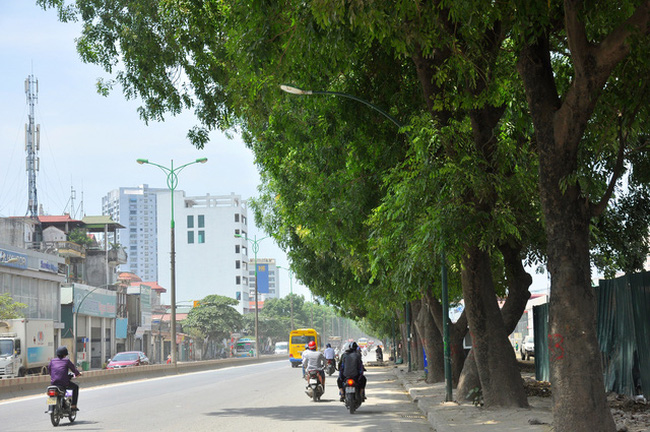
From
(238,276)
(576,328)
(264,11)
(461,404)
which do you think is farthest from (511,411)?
(238,276)

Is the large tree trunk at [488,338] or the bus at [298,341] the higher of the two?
the large tree trunk at [488,338]

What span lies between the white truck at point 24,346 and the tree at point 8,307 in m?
5.64

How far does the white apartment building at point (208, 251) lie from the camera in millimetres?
147125

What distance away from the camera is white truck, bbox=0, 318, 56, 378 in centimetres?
3753

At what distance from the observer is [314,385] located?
21.0 metres

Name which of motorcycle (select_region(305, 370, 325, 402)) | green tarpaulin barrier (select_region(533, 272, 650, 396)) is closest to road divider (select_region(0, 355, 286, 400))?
motorcycle (select_region(305, 370, 325, 402))

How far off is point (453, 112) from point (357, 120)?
7.27 feet

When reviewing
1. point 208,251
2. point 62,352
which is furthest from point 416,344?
point 208,251

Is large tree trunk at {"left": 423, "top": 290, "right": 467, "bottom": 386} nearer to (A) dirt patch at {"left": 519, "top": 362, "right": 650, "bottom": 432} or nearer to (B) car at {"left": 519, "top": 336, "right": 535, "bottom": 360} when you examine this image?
(A) dirt patch at {"left": 519, "top": 362, "right": 650, "bottom": 432}

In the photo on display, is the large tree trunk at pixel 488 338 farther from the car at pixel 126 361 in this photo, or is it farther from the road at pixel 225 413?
the car at pixel 126 361

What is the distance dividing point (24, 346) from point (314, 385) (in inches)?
944

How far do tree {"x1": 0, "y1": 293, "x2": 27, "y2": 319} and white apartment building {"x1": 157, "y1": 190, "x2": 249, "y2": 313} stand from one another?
94231 millimetres

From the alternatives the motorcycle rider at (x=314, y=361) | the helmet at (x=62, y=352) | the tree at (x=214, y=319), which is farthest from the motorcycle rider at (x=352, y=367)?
the tree at (x=214, y=319)

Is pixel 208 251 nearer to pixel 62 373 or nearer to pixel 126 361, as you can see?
pixel 126 361
